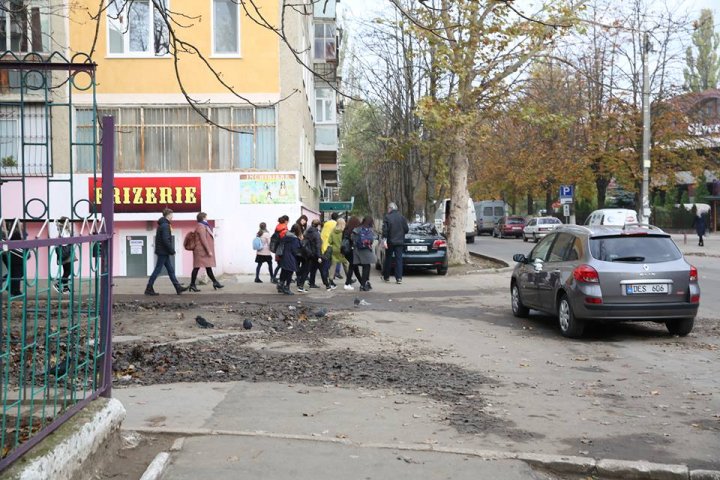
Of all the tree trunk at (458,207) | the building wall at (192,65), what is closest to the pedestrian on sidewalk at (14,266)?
the building wall at (192,65)

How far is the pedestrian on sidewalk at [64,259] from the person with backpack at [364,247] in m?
13.2

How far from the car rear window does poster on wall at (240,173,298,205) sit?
1412cm

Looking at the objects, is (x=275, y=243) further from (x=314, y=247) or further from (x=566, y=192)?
(x=566, y=192)

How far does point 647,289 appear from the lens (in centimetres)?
1063

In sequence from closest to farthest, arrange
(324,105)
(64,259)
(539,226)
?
(64,259) → (324,105) → (539,226)

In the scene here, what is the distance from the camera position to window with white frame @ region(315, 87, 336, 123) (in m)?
39.1

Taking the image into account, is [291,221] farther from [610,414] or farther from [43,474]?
[43,474]

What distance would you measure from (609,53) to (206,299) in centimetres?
3292

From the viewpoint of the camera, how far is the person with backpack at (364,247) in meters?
18.1

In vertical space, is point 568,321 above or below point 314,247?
below

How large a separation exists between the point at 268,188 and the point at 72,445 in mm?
20087

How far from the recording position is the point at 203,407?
6.63m

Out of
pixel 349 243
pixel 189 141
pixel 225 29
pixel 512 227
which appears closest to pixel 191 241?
pixel 349 243

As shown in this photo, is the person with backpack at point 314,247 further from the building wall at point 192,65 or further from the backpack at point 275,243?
the building wall at point 192,65
